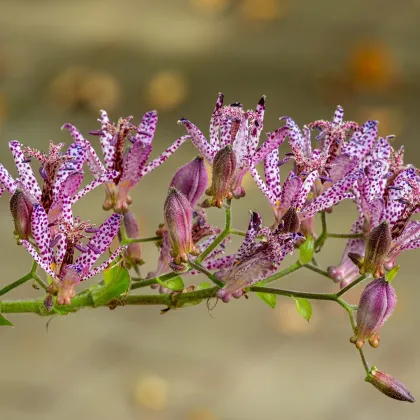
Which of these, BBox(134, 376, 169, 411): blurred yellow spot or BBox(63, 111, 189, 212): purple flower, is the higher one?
BBox(63, 111, 189, 212): purple flower

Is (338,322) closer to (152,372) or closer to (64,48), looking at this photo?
(152,372)

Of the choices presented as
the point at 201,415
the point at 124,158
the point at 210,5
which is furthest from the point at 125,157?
the point at 210,5

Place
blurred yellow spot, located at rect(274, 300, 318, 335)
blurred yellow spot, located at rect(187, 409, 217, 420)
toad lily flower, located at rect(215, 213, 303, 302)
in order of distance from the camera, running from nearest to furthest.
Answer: toad lily flower, located at rect(215, 213, 303, 302) → blurred yellow spot, located at rect(187, 409, 217, 420) → blurred yellow spot, located at rect(274, 300, 318, 335)

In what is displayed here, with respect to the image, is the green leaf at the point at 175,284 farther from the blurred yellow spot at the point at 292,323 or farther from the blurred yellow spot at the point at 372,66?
the blurred yellow spot at the point at 372,66

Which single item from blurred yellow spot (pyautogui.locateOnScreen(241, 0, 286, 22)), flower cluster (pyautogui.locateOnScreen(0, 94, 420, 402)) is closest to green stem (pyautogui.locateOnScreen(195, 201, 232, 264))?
flower cluster (pyautogui.locateOnScreen(0, 94, 420, 402))

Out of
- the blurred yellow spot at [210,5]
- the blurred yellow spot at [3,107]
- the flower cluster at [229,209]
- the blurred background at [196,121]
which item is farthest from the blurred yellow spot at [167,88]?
the flower cluster at [229,209]

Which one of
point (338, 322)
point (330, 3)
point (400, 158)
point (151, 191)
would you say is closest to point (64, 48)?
point (151, 191)

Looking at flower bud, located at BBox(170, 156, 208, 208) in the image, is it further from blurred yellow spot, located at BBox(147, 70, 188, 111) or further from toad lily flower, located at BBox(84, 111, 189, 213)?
blurred yellow spot, located at BBox(147, 70, 188, 111)

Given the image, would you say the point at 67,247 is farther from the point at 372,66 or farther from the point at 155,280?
the point at 372,66
